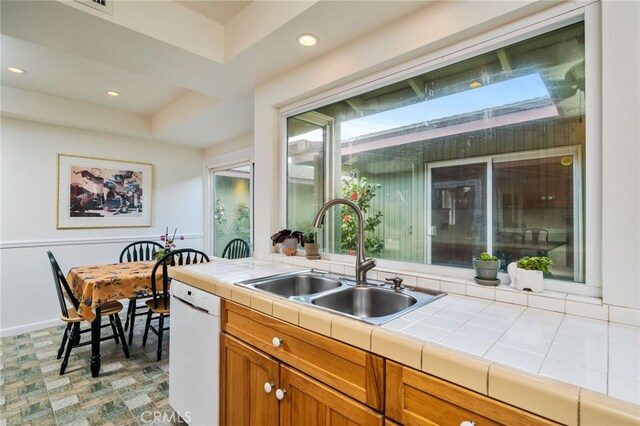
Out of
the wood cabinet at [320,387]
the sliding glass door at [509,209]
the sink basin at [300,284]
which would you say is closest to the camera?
the wood cabinet at [320,387]

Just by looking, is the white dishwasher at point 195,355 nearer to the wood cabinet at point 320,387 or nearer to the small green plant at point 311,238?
the wood cabinet at point 320,387

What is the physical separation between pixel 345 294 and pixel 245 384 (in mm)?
613

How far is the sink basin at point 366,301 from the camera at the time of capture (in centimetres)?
139

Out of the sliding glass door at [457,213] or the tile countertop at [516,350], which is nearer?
the tile countertop at [516,350]

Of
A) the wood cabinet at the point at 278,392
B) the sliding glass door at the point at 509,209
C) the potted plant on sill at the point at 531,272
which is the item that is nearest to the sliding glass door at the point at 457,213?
the sliding glass door at the point at 509,209

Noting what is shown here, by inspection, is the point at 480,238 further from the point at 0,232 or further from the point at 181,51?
the point at 0,232

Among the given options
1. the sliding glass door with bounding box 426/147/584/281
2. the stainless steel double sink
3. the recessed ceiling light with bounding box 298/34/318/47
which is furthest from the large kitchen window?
the recessed ceiling light with bounding box 298/34/318/47

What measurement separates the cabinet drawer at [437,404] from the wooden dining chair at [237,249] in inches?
132

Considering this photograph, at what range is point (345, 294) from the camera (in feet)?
4.91

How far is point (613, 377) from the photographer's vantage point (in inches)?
26.4

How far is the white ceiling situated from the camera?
156 centimetres

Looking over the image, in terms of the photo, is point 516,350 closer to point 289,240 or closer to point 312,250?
point 312,250

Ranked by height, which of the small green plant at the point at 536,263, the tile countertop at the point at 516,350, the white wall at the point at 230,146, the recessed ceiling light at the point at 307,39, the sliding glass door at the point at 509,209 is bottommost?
A: the tile countertop at the point at 516,350

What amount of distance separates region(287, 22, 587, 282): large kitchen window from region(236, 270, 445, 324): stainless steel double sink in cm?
34
